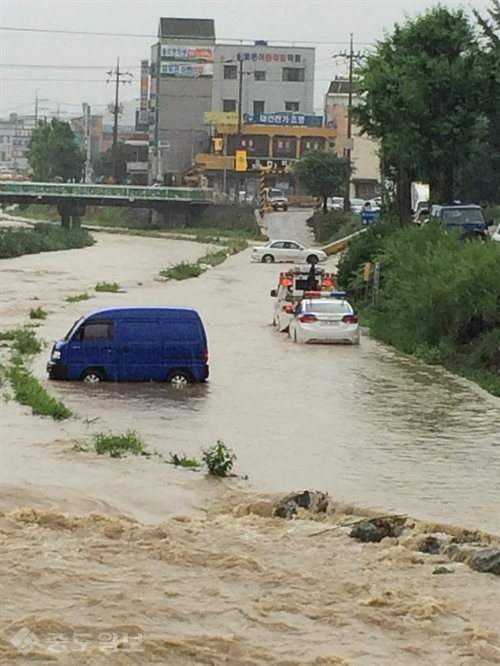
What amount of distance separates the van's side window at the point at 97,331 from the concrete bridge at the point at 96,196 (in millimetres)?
67620

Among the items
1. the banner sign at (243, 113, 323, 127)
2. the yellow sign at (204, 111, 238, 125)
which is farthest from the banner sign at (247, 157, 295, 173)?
the yellow sign at (204, 111, 238, 125)

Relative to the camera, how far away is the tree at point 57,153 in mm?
129000

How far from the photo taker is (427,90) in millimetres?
48500

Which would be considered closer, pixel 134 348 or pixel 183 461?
pixel 183 461

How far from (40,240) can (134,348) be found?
58.8 metres

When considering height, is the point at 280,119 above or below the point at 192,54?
below

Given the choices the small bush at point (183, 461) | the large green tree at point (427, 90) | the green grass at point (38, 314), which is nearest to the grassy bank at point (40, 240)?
the large green tree at point (427, 90)

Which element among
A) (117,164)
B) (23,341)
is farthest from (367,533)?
(117,164)

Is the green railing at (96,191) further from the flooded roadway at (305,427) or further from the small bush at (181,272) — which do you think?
the flooded roadway at (305,427)

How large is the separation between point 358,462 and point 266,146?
90.1 meters

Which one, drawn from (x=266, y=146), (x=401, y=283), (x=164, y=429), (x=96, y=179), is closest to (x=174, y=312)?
(x=164, y=429)

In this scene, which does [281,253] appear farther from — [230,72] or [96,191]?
[230,72]

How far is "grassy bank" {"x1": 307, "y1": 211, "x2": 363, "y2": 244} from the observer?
77250 millimetres

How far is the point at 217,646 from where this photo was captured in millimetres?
11938
